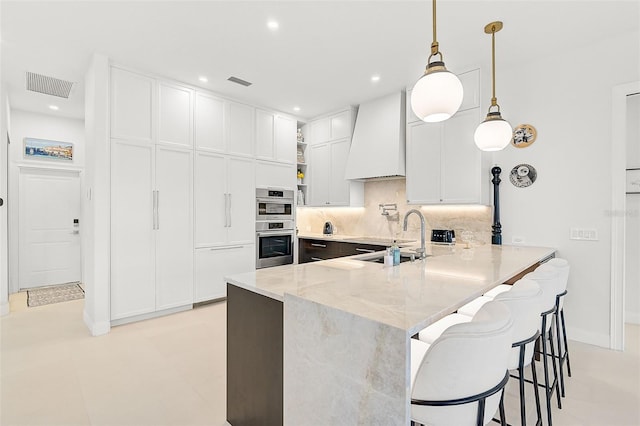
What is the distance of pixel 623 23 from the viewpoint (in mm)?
2643

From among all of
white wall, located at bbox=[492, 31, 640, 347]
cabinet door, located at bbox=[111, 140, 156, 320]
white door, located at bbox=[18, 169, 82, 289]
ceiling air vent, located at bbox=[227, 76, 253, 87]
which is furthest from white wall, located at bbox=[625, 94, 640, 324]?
white door, located at bbox=[18, 169, 82, 289]

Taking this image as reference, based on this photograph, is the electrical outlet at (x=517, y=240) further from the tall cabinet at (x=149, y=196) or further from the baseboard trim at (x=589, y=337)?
the tall cabinet at (x=149, y=196)

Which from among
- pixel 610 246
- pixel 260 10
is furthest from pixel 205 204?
pixel 610 246

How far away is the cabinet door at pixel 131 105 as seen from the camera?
337 centimetres

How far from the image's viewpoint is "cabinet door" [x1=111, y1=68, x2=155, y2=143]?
11.1 ft

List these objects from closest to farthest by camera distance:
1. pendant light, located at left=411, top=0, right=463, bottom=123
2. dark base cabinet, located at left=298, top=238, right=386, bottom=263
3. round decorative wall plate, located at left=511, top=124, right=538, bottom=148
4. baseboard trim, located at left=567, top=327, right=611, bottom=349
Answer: pendant light, located at left=411, top=0, right=463, bottom=123 → baseboard trim, located at left=567, top=327, right=611, bottom=349 → round decorative wall plate, located at left=511, top=124, right=538, bottom=148 → dark base cabinet, located at left=298, top=238, right=386, bottom=263

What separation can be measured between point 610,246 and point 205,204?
434cm

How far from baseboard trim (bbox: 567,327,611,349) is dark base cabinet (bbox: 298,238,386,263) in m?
2.04

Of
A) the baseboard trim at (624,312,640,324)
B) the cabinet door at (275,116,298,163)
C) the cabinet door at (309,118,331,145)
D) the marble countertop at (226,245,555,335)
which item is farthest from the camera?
the cabinet door at (309,118,331,145)

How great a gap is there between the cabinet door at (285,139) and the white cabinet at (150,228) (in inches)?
57.3

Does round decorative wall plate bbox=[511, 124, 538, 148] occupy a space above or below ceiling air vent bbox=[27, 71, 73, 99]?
below

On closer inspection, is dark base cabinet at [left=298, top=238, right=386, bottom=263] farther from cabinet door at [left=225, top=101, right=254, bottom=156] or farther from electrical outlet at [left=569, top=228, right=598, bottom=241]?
electrical outlet at [left=569, top=228, right=598, bottom=241]

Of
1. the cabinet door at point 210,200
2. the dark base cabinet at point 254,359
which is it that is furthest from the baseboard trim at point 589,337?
the cabinet door at point 210,200

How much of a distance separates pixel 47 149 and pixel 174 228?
128 inches
